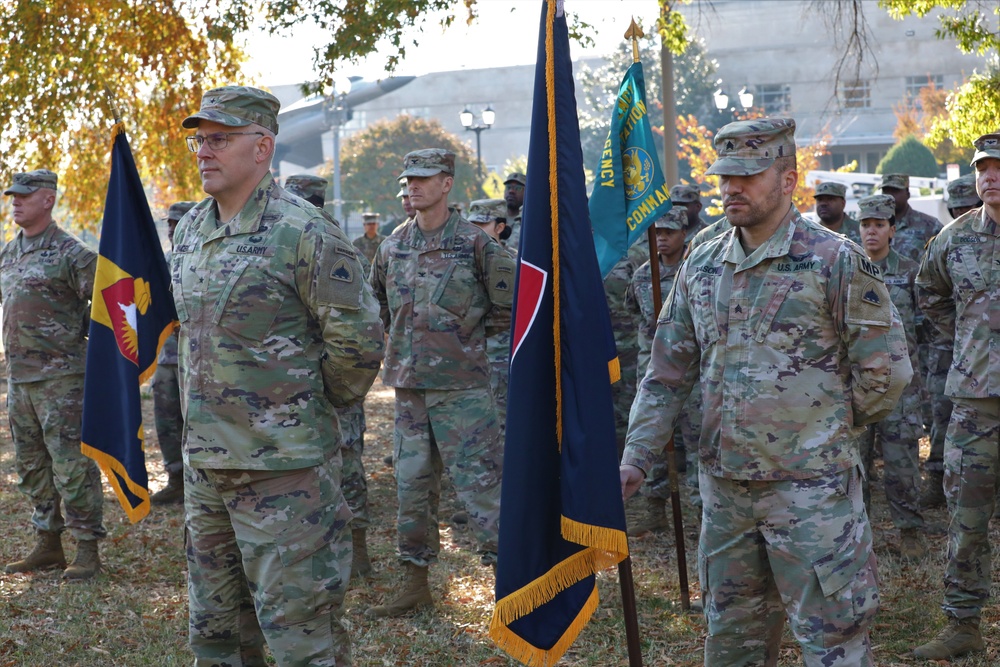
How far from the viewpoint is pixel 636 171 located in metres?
6.32

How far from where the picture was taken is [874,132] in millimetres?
68438

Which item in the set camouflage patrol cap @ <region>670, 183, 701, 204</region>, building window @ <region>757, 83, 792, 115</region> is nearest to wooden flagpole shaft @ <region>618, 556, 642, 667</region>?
camouflage patrol cap @ <region>670, 183, 701, 204</region>

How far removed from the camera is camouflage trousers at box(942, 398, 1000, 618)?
5.50 m

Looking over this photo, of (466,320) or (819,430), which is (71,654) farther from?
(819,430)

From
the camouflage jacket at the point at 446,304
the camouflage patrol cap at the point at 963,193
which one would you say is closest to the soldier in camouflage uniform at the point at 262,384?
the camouflage jacket at the point at 446,304

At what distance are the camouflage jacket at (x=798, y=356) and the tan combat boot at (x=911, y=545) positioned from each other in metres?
3.78

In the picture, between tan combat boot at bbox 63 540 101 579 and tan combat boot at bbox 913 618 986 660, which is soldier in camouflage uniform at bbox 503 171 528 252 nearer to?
tan combat boot at bbox 63 540 101 579

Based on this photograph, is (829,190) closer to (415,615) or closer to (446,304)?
(446,304)

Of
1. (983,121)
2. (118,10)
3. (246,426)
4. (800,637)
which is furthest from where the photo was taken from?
(118,10)

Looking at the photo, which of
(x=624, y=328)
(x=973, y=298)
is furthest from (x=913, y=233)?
(x=973, y=298)

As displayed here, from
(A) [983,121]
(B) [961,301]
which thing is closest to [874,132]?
(A) [983,121]

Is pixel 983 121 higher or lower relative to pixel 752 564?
higher

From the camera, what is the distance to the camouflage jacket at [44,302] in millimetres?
7309

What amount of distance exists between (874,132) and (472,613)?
2675 inches
